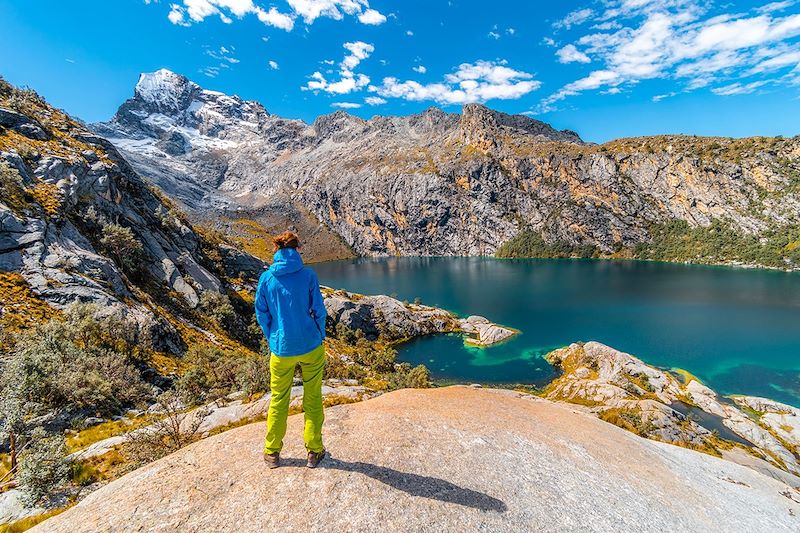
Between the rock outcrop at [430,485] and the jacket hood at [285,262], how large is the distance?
4405 millimetres

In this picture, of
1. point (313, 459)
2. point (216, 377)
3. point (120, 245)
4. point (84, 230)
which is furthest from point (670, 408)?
point (84, 230)

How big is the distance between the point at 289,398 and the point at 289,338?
1.28m

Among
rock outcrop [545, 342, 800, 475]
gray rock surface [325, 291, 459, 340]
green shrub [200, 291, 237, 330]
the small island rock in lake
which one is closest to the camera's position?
rock outcrop [545, 342, 800, 475]

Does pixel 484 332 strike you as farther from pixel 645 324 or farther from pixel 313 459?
pixel 313 459

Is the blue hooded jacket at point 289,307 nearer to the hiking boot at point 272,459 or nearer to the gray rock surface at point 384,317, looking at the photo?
the hiking boot at point 272,459

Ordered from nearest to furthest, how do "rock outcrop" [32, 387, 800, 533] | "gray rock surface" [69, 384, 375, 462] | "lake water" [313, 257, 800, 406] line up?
"rock outcrop" [32, 387, 800, 533]
"gray rock surface" [69, 384, 375, 462]
"lake water" [313, 257, 800, 406]

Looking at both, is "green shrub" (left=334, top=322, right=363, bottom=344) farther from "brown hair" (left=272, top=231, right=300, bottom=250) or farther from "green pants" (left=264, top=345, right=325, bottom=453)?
"brown hair" (left=272, top=231, right=300, bottom=250)

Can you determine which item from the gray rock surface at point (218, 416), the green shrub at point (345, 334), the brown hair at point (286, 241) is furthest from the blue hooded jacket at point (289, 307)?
the green shrub at point (345, 334)

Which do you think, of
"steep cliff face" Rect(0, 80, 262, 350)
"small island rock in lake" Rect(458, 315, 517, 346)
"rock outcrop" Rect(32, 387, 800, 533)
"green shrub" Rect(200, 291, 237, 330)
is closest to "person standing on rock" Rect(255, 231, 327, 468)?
"rock outcrop" Rect(32, 387, 800, 533)

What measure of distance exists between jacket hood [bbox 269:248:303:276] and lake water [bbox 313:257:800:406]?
232ft

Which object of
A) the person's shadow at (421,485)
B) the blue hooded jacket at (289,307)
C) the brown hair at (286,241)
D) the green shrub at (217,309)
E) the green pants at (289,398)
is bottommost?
the green shrub at (217,309)

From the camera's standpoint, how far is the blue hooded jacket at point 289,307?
7.81m

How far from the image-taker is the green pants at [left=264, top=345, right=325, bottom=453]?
7.79 meters

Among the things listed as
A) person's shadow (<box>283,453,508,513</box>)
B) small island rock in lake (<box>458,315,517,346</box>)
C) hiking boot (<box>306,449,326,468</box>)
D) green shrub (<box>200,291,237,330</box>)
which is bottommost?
small island rock in lake (<box>458,315,517,346</box>)
